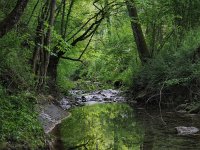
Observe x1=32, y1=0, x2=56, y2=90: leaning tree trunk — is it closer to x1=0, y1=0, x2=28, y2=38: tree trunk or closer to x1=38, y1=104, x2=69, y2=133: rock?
x1=38, y1=104, x2=69, y2=133: rock

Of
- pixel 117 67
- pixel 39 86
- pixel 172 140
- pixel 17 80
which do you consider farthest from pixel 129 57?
pixel 172 140

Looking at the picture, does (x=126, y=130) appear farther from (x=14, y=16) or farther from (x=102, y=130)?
(x=14, y=16)

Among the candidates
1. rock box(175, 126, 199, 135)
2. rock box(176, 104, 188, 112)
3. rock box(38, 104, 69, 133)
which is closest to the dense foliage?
rock box(176, 104, 188, 112)

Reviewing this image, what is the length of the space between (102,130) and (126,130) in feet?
2.51

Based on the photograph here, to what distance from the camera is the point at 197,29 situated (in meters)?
21.7

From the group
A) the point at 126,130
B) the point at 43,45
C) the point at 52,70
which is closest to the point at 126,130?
the point at 126,130

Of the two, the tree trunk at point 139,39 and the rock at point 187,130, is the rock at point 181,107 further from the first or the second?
the tree trunk at point 139,39

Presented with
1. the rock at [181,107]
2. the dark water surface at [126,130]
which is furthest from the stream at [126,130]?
the rock at [181,107]

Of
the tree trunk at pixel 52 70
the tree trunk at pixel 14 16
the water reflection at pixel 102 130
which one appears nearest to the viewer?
the tree trunk at pixel 14 16

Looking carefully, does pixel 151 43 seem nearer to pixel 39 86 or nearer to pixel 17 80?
pixel 39 86

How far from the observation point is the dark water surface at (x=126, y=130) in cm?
1048

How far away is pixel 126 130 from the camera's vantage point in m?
13.0

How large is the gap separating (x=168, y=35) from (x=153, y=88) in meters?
4.84

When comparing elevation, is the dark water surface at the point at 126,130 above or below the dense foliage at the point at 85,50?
below
